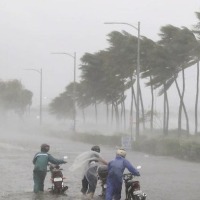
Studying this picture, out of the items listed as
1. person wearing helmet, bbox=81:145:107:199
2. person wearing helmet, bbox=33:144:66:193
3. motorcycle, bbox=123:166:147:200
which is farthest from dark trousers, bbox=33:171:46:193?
motorcycle, bbox=123:166:147:200

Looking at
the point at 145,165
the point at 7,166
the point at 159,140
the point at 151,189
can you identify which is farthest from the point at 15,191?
the point at 159,140

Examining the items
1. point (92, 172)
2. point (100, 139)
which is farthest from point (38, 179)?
point (100, 139)

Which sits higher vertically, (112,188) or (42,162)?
(42,162)

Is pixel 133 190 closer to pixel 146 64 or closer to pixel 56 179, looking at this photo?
pixel 56 179

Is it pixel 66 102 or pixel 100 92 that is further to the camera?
pixel 66 102

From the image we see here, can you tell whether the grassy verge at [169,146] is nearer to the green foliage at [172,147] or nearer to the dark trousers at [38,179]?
the green foliage at [172,147]

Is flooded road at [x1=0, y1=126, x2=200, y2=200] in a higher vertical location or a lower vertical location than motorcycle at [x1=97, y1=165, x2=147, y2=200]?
lower

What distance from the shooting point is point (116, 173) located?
1353cm

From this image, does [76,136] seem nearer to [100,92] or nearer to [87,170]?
[100,92]

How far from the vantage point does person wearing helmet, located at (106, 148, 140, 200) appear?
13.5 m

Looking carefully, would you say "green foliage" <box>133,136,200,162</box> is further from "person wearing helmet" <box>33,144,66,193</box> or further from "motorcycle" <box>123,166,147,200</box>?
"motorcycle" <box>123,166,147,200</box>

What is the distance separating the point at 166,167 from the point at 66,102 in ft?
312

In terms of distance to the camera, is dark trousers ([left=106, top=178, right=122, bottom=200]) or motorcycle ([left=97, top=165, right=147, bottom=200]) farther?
dark trousers ([left=106, top=178, right=122, bottom=200])

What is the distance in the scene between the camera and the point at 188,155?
1267 inches
